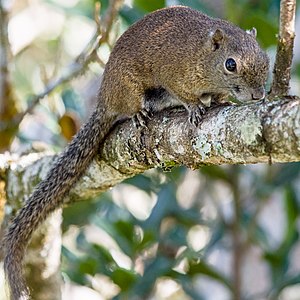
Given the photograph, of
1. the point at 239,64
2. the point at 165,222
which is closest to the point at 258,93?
the point at 239,64

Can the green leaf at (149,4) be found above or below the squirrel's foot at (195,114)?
below

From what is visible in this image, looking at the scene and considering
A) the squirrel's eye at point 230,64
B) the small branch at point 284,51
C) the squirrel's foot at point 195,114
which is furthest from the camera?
the squirrel's eye at point 230,64

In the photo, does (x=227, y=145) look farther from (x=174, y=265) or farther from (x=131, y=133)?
(x=174, y=265)

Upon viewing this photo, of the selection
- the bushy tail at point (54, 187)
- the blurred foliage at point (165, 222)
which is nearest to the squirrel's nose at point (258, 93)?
the bushy tail at point (54, 187)

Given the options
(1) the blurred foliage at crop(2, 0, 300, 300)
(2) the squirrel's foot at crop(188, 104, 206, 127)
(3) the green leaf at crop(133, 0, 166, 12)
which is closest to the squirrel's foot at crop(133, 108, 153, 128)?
(2) the squirrel's foot at crop(188, 104, 206, 127)

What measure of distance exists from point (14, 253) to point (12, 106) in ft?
2.67

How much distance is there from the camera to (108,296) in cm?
314

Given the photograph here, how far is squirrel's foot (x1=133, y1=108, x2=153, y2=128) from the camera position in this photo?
2.22 m


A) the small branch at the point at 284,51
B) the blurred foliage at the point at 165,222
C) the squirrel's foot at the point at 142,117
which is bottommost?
the blurred foliage at the point at 165,222

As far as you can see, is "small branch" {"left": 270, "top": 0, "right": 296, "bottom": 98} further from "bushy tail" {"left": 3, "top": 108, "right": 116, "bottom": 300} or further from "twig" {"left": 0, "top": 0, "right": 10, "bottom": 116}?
"twig" {"left": 0, "top": 0, "right": 10, "bottom": 116}

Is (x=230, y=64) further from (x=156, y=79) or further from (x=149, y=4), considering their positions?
(x=149, y=4)

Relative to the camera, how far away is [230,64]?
8.32ft

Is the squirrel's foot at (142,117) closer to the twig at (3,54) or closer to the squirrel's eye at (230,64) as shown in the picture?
the squirrel's eye at (230,64)

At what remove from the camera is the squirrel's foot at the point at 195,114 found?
1949 mm
